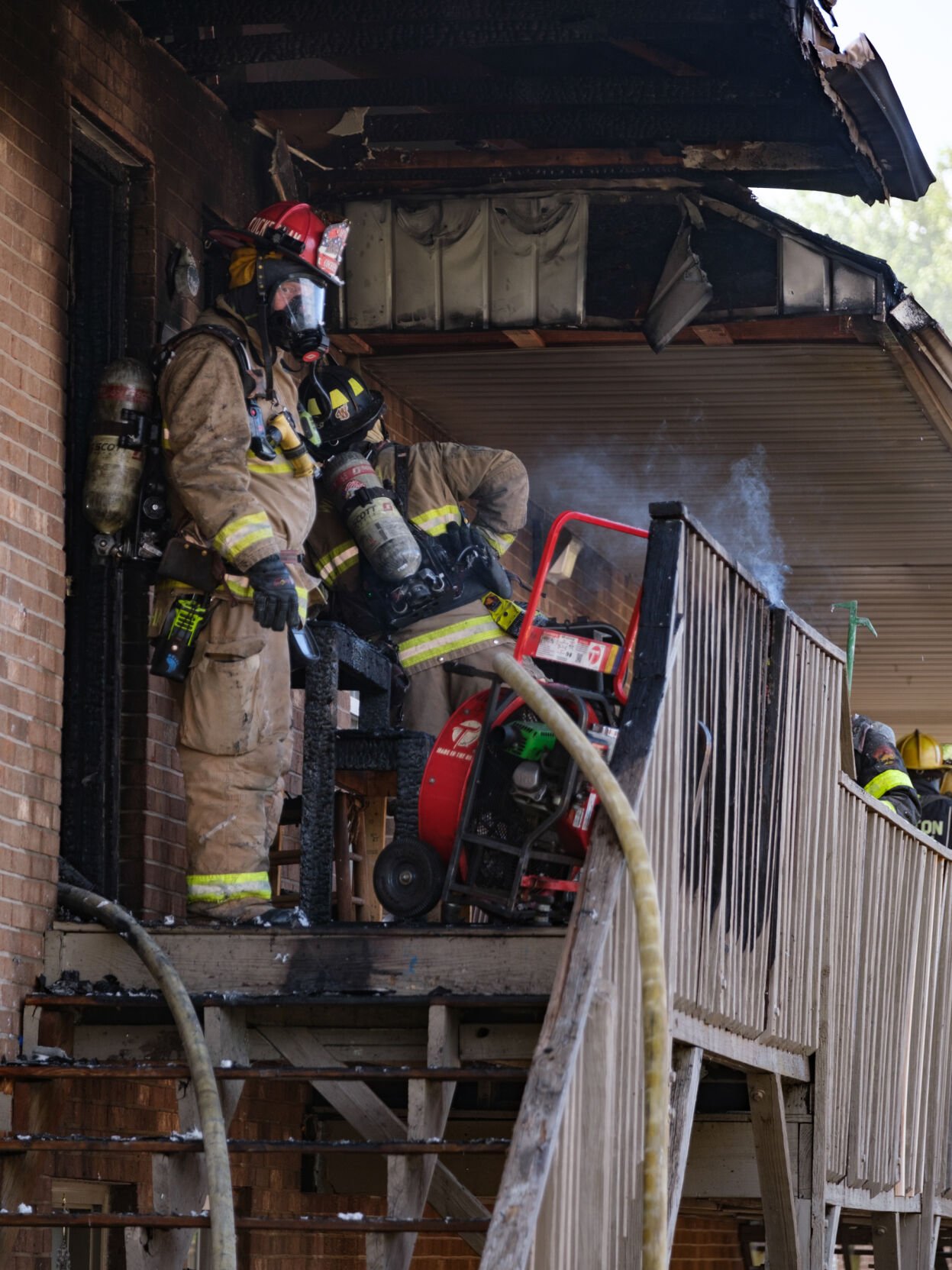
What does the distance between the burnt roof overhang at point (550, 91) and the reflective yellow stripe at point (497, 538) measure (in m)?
1.50

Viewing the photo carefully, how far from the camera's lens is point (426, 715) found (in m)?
7.88

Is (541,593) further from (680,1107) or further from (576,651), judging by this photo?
(680,1107)

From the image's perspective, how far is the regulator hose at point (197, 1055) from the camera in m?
5.19

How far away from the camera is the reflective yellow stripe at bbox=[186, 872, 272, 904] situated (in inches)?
262

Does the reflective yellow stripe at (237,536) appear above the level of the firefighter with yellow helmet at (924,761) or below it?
above

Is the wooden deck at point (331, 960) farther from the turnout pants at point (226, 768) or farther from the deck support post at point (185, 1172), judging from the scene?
the turnout pants at point (226, 768)

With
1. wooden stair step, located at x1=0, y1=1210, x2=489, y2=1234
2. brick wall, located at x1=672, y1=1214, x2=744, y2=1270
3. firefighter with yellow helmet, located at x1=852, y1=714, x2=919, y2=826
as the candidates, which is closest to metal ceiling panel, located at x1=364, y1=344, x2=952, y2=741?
firefighter with yellow helmet, located at x1=852, y1=714, x2=919, y2=826

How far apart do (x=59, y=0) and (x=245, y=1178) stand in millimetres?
4724

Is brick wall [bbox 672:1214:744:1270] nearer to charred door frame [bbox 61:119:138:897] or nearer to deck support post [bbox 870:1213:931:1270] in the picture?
deck support post [bbox 870:1213:931:1270]

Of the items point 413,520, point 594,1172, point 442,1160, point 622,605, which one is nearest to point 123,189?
point 413,520

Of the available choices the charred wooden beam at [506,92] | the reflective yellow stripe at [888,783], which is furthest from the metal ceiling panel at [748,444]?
the reflective yellow stripe at [888,783]

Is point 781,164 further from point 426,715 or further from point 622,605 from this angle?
point 622,605

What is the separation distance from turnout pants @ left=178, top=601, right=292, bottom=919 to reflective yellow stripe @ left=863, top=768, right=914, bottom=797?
13.0 feet

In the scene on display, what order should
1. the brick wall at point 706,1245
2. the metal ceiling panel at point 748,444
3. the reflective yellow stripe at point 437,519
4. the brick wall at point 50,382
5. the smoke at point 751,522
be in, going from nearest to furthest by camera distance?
the brick wall at point 50,382
the reflective yellow stripe at point 437,519
the metal ceiling panel at point 748,444
the smoke at point 751,522
the brick wall at point 706,1245
